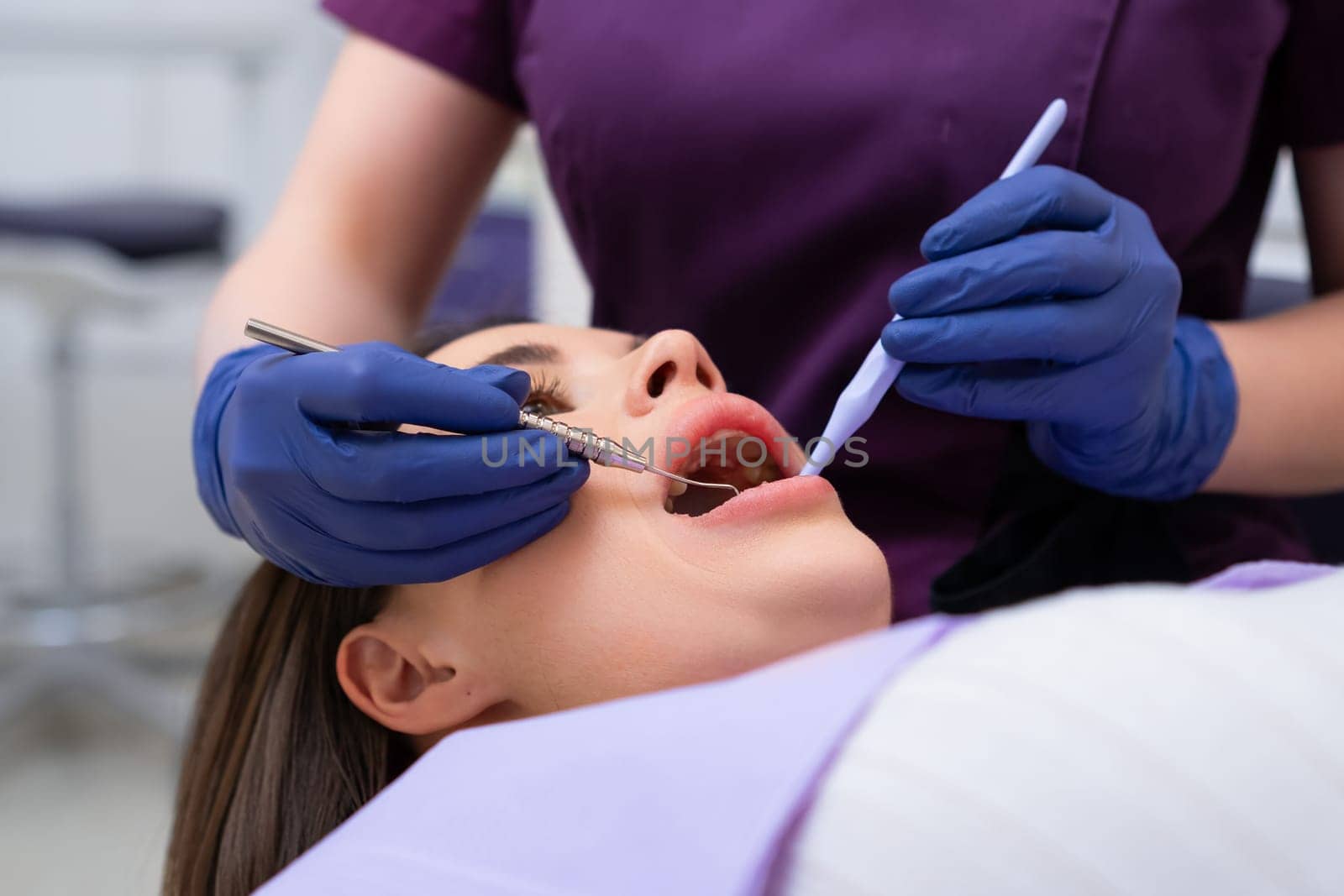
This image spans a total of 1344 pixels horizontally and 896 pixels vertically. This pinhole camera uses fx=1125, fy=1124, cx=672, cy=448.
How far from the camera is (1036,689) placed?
0.43 metres

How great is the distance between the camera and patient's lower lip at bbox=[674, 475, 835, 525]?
0.66 meters

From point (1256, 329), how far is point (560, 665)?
0.62 meters

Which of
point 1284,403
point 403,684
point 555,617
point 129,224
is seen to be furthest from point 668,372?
point 129,224

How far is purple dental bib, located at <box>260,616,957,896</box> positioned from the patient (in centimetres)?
12

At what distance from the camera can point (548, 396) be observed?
0.77 m

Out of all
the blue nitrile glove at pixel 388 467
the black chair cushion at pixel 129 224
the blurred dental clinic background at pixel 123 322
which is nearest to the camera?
the blue nitrile glove at pixel 388 467

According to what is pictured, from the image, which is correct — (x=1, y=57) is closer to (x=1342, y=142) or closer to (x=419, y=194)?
(x=419, y=194)

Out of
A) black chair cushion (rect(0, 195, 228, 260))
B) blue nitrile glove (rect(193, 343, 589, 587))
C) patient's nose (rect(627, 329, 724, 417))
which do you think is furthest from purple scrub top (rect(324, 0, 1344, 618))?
black chair cushion (rect(0, 195, 228, 260))

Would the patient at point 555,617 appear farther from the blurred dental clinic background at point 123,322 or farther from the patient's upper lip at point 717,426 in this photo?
the blurred dental clinic background at point 123,322

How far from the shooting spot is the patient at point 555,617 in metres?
0.66

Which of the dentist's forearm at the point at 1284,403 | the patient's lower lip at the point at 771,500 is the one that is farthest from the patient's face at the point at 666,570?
the dentist's forearm at the point at 1284,403

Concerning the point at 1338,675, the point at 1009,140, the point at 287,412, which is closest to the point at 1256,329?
the point at 1009,140

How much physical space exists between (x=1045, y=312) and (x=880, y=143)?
18 cm

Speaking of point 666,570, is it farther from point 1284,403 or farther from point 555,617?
point 1284,403
